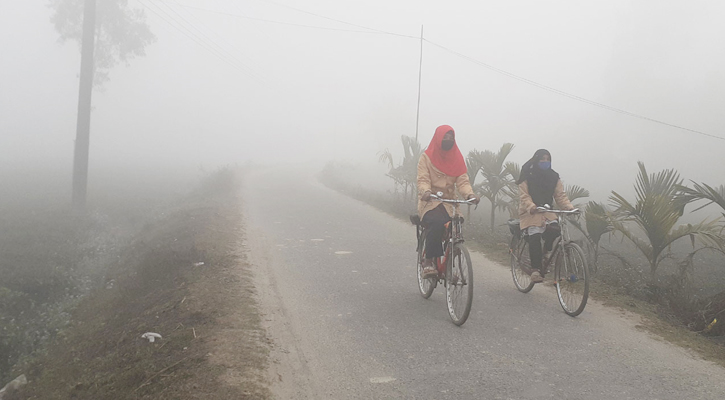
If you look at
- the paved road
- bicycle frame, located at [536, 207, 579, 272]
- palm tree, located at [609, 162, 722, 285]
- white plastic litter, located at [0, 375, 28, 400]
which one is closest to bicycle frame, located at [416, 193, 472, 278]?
the paved road

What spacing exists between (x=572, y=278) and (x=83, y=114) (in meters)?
13.5

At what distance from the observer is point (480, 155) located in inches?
429

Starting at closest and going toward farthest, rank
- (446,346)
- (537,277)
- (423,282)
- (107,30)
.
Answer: (446,346), (537,277), (423,282), (107,30)

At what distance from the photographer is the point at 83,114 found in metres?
13.5

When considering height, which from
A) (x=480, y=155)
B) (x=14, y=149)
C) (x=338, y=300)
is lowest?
(x=14, y=149)

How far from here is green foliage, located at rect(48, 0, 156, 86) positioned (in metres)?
25.0

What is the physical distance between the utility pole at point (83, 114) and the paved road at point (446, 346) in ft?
29.4

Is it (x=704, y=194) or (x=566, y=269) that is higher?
(x=704, y=194)

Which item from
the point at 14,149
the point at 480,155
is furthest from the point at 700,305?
the point at 14,149

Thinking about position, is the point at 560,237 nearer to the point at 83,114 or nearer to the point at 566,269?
the point at 566,269

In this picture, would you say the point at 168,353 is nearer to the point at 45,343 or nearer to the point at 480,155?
the point at 45,343

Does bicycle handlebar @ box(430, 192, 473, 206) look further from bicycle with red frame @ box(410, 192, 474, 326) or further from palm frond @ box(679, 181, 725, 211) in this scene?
palm frond @ box(679, 181, 725, 211)

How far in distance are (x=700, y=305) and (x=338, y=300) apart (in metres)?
3.93

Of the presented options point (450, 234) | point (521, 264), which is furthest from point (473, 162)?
point (450, 234)
